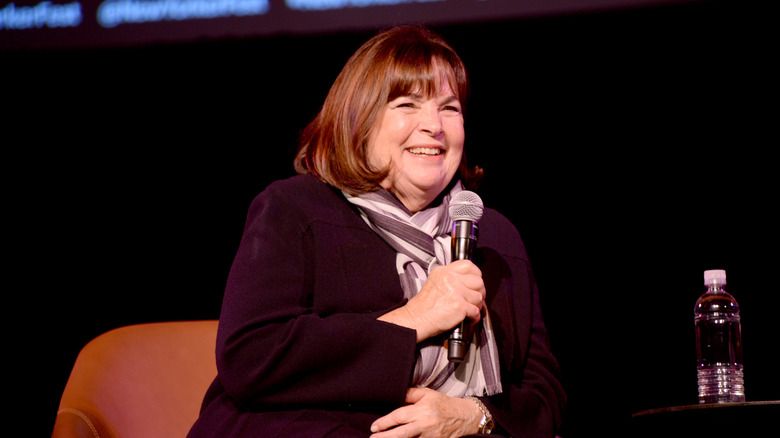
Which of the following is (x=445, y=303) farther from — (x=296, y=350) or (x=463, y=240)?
(x=296, y=350)

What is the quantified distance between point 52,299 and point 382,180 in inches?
97.1

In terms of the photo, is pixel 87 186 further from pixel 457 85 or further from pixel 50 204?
pixel 457 85

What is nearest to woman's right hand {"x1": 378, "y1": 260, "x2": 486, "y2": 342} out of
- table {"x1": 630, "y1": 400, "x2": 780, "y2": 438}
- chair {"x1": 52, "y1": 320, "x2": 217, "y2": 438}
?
table {"x1": 630, "y1": 400, "x2": 780, "y2": 438}

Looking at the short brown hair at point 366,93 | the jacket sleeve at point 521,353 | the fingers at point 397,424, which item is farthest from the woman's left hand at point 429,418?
the short brown hair at point 366,93

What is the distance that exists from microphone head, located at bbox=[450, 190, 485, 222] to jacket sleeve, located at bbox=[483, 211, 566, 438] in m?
0.33

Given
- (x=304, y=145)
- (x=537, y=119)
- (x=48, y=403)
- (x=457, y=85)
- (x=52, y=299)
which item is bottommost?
(x=48, y=403)

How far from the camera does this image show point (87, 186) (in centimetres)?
388

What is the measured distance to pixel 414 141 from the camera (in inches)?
81.4

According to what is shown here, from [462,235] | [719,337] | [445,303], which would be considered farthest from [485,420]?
[719,337]

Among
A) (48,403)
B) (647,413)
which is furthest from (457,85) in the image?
(48,403)

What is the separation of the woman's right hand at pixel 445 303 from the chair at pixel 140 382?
2.61 ft

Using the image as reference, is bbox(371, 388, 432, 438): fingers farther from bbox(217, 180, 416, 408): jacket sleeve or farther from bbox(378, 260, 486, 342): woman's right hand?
bbox(378, 260, 486, 342): woman's right hand

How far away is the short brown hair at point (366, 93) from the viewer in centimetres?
205

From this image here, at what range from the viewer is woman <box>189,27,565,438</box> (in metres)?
1.70
